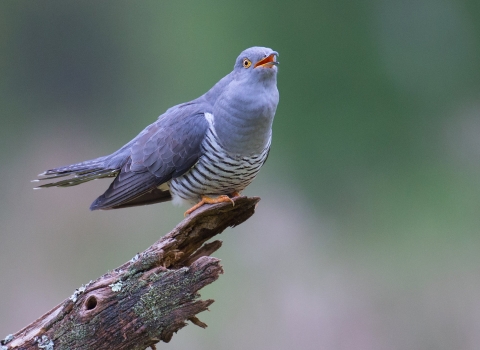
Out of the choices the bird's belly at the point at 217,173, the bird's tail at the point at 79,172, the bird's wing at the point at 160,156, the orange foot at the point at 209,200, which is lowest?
the orange foot at the point at 209,200

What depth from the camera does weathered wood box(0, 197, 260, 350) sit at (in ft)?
5.84

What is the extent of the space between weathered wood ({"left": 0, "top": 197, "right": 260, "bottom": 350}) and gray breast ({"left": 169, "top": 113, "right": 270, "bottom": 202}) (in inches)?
22.0

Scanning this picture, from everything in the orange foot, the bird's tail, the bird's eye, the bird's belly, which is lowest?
the orange foot

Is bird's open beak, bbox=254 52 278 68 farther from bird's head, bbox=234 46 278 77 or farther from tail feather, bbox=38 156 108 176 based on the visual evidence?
tail feather, bbox=38 156 108 176

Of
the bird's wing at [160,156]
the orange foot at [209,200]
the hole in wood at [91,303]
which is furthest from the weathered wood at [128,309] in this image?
the bird's wing at [160,156]

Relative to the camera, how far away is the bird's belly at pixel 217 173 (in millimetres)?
2336

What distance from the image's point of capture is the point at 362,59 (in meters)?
4.36

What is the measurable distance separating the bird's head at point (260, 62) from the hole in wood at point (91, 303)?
1.10 m

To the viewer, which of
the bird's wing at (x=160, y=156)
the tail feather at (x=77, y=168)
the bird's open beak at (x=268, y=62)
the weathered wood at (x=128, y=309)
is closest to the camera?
the weathered wood at (x=128, y=309)

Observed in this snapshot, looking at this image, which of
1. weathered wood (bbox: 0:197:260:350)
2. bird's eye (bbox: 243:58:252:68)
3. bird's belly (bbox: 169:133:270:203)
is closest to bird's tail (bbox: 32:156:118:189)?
bird's belly (bbox: 169:133:270:203)

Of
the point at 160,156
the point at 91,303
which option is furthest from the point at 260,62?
the point at 91,303

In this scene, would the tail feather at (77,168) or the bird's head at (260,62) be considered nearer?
the bird's head at (260,62)

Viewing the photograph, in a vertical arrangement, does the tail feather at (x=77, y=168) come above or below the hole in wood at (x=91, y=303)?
above

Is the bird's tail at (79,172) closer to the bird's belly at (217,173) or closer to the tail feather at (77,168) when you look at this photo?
the tail feather at (77,168)
